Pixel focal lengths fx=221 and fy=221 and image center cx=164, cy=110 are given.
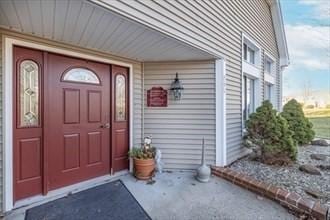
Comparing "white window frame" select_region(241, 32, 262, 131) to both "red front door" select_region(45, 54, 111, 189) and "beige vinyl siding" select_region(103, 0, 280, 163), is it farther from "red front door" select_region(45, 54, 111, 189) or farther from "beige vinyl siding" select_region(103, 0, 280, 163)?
"red front door" select_region(45, 54, 111, 189)

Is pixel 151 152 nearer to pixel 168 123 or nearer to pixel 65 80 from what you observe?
pixel 168 123

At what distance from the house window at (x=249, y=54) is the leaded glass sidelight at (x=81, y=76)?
4.12 metres

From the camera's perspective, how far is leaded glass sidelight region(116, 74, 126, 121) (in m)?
4.30

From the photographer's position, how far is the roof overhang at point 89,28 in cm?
226

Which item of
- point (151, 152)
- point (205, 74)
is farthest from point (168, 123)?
point (205, 74)

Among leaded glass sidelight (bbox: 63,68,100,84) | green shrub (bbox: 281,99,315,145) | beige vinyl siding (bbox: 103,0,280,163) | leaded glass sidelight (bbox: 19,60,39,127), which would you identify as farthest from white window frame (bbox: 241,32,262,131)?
leaded glass sidelight (bbox: 19,60,39,127)

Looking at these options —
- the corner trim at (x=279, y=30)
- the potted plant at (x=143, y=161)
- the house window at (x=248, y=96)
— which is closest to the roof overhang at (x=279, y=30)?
the corner trim at (x=279, y=30)

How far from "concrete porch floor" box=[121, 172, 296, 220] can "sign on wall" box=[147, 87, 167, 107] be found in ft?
4.82

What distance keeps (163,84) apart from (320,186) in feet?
10.9

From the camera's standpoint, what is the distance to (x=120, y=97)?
171 inches

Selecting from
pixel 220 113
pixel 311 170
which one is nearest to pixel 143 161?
pixel 220 113

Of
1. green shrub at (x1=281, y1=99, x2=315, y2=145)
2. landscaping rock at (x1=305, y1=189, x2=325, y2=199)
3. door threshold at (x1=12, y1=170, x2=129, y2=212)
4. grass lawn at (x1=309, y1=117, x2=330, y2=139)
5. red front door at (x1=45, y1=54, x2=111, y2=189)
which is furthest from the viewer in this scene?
grass lawn at (x1=309, y1=117, x2=330, y2=139)

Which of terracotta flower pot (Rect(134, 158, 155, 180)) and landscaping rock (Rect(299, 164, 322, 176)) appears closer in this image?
terracotta flower pot (Rect(134, 158, 155, 180))

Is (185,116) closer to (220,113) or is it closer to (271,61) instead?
(220,113)
